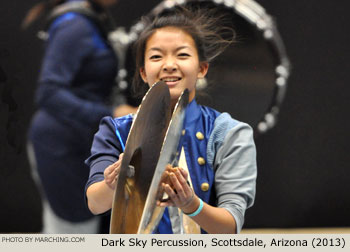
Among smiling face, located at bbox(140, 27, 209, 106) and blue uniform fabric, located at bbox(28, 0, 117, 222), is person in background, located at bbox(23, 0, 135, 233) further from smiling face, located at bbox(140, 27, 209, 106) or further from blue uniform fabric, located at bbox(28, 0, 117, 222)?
smiling face, located at bbox(140, 27, 209, 106)

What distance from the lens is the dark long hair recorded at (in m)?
1.09

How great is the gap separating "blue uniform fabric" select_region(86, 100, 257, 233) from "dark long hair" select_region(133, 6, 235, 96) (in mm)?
106

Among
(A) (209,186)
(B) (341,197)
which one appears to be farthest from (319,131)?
(A) (209,186)

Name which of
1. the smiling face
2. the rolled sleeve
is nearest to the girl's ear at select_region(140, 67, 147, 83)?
the smiling face

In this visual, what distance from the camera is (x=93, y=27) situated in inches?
63.1

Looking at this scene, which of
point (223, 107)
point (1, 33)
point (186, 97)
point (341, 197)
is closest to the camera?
point (186, 97)

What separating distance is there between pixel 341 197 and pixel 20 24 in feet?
3.18

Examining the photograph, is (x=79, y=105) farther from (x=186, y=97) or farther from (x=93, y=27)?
(x=186, y=97)

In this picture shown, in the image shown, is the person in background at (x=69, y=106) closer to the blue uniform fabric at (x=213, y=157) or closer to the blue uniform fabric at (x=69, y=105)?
the blue uniform fabric at (x=69, y=105)

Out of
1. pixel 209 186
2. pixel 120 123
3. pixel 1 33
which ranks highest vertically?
pixel 1 33

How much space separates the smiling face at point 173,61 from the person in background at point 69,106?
0.31 metres

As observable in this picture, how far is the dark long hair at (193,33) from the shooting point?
1.09 meters

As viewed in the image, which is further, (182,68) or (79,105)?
(79,105)

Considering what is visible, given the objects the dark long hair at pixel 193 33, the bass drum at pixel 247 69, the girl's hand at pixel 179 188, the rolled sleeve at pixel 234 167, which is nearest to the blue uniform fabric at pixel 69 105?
the bass drum at pixel 247 69
